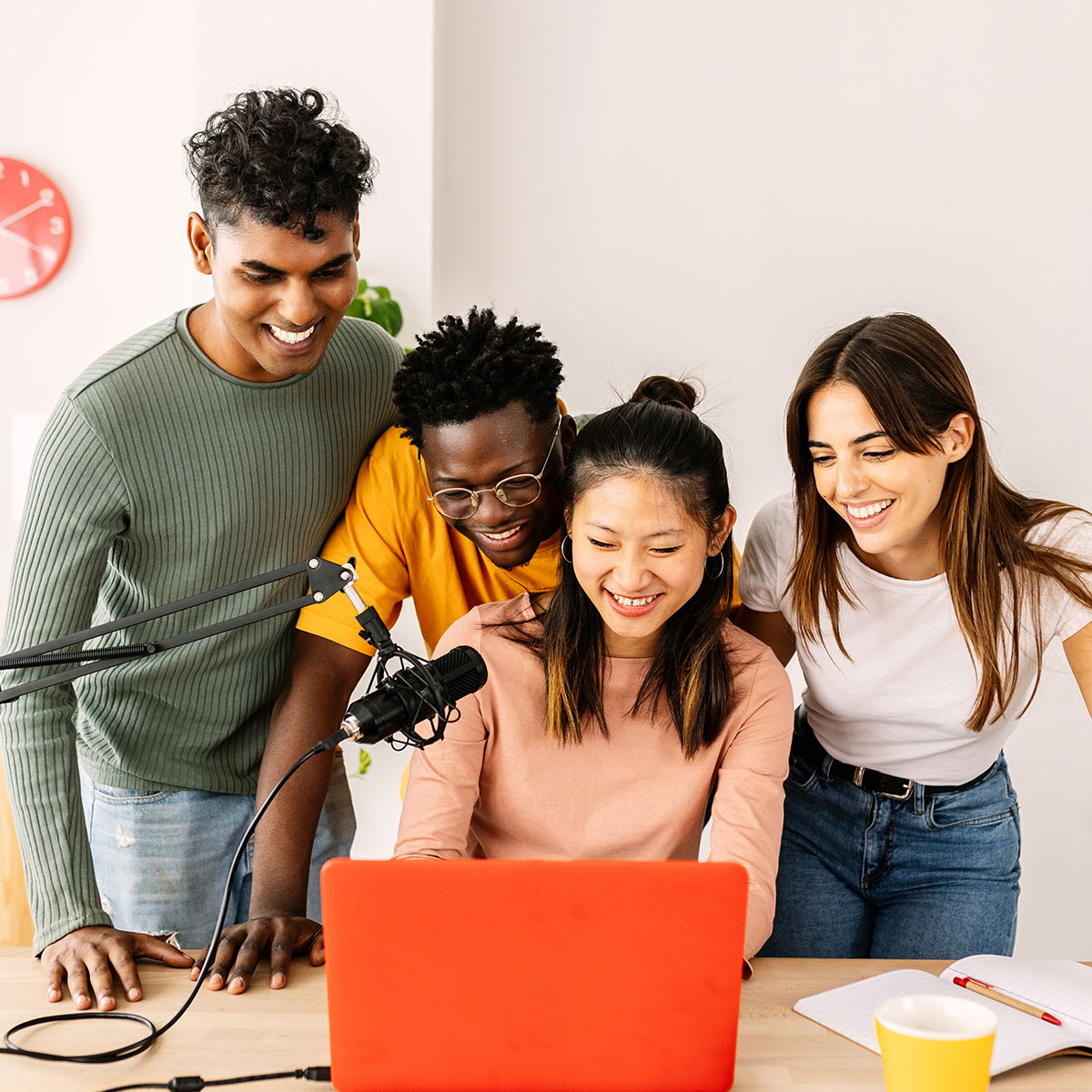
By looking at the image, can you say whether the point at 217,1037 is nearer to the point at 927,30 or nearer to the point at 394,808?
the point at 394,808

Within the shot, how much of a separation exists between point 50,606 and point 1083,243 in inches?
105

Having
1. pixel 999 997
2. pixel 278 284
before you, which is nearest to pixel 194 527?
pixel 278 284

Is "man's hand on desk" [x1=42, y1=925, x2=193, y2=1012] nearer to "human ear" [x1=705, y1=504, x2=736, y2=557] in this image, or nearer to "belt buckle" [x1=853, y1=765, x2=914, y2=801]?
"human ear" [x1=705, y1=504, x2=736, y2=557]

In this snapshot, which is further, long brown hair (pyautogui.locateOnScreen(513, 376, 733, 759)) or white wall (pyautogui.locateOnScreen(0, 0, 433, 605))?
white wall (pyautogui.locateOnScreen(0, 0, 433, 605))

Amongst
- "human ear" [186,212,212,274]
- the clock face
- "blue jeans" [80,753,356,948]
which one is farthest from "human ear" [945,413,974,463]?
the clock face

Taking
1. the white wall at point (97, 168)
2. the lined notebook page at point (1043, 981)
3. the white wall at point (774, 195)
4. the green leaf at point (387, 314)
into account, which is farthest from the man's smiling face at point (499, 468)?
the white wall at point (97, 168)

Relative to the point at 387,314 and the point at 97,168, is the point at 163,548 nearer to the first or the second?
the point at 387,314

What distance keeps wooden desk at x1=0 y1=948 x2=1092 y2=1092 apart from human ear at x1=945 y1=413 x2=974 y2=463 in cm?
70

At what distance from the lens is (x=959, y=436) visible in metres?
1.49

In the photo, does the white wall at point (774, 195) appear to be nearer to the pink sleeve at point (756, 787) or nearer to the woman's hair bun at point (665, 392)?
the woman's hair bun at point (665, 392)

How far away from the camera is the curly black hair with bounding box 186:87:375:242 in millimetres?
1344

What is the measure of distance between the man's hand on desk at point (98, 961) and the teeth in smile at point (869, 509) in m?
1.02

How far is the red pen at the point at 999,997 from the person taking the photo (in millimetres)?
1090

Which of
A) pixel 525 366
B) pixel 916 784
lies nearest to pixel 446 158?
pixel 525 366
